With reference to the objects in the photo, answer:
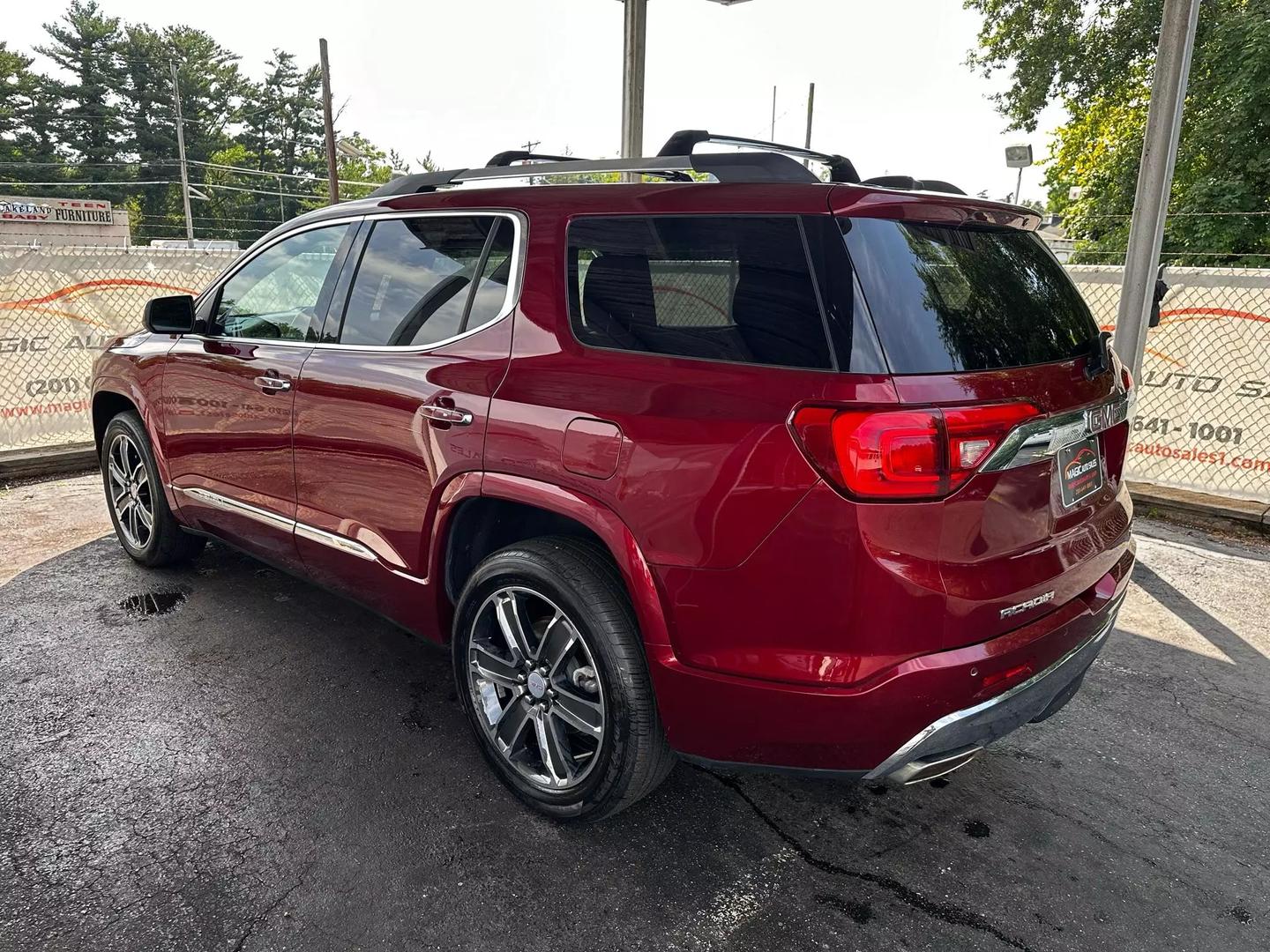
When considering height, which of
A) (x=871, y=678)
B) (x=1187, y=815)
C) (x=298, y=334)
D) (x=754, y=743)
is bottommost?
(x=1187, y=815)

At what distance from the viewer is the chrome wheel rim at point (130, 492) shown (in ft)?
14.8

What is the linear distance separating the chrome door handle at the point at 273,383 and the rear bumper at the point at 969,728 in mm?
2531

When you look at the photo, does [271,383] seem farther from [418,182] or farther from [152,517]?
[152,517]

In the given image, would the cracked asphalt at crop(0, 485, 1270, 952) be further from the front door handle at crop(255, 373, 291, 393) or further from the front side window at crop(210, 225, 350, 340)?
the front side window at crop(210, 225, 350, 340)

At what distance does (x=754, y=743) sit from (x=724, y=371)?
0.94m

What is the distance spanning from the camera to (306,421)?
326 centimetres

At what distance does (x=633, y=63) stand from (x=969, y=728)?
7299mm

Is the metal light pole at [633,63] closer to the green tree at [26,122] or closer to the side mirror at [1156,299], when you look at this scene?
the side mirror at [1156,299]

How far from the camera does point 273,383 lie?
11.2 ft

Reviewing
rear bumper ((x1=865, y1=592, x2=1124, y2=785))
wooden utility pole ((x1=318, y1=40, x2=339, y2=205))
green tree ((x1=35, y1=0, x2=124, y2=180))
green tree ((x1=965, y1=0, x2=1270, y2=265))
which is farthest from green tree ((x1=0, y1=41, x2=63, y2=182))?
rear bumper ((x1=865, y1=592, x2=1124, y2=785))

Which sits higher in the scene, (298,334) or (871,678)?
(298,334)

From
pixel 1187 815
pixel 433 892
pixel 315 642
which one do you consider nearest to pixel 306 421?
pixel 315 642

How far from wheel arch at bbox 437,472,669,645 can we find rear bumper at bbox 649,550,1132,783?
0.16 metres

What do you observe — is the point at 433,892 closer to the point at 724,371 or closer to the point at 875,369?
the point at 724,371
